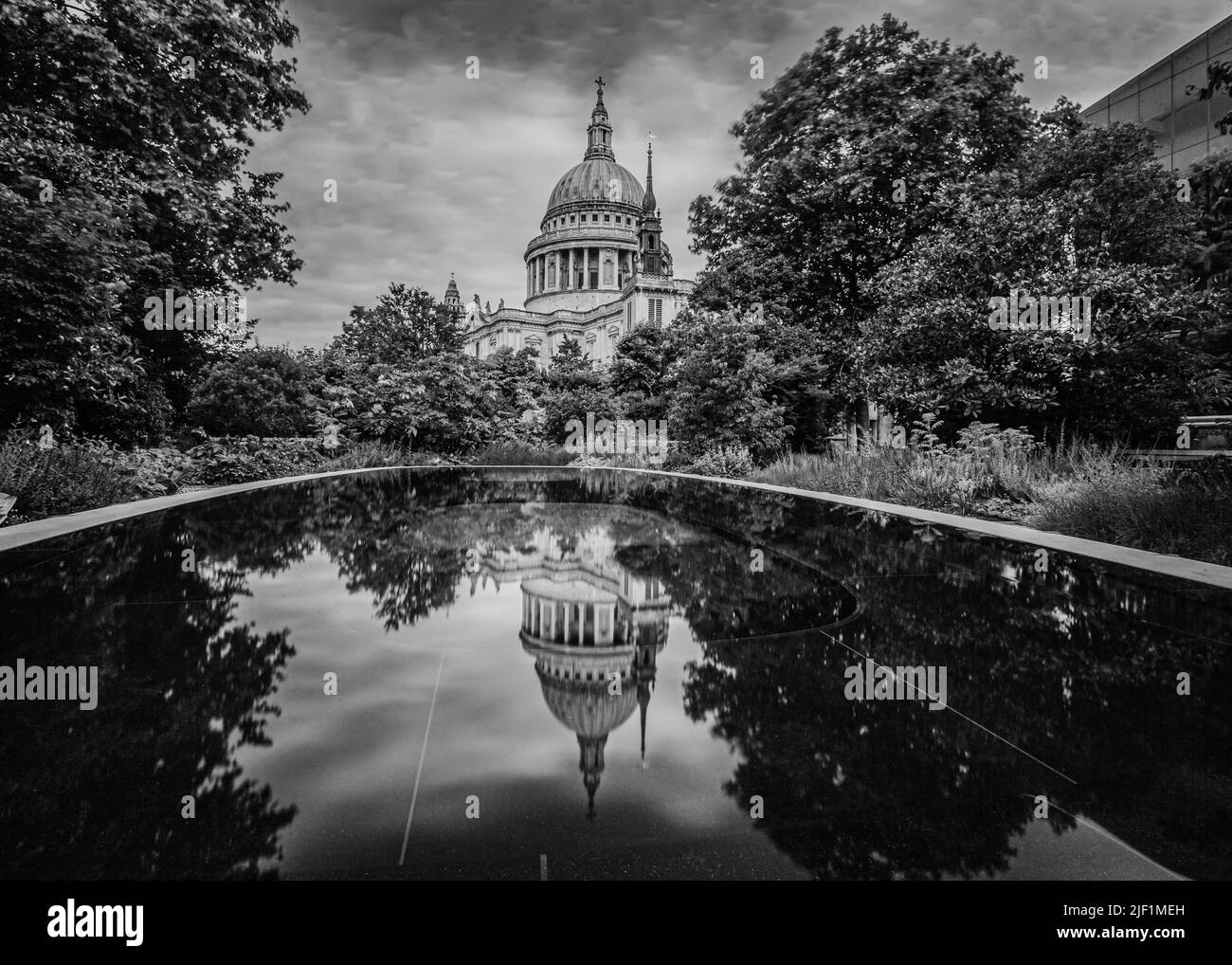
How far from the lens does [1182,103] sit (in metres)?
36.3

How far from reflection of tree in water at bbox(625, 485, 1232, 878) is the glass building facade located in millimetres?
43355

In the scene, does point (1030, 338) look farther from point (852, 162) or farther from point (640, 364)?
point (640, 364)

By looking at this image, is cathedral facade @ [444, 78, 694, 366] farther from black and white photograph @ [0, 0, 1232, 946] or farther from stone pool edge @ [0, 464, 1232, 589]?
stone pool edge @ [0, 464, 1232, 589]

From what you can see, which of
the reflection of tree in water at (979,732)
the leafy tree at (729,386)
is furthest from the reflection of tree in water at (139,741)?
the leafy tree at (729,386)

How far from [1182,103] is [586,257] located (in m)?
73.8

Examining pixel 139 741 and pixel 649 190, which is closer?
pixel 139 741

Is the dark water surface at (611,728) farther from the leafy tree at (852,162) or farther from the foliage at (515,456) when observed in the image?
the foliage at (515,456)

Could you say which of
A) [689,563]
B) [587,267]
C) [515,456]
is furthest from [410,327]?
[587,267]

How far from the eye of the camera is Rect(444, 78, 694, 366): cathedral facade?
93.3m

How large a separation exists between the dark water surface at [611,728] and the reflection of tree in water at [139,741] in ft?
0.04

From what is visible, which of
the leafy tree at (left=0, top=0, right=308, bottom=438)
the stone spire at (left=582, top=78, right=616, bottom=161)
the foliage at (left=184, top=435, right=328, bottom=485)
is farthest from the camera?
the stone spire at (left=582, top=78, right=616, bottom=161)

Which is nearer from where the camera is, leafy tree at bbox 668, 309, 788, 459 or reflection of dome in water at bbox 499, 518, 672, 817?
reflection of dome in water at bbox 499, 518, 672, 817

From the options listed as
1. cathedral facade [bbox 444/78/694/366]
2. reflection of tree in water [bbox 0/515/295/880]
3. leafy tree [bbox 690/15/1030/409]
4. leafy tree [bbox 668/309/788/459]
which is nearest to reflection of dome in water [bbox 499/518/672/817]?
reflection of tree in water [bbox 0/515/295/880]
